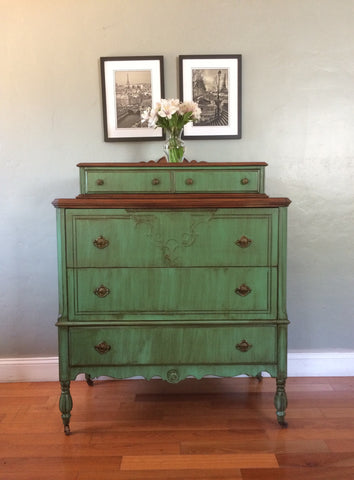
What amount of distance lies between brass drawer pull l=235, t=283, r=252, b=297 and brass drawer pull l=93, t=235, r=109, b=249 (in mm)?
745

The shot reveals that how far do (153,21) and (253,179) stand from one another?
1345 millimetres

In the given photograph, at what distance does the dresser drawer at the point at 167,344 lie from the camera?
2336 millimetres

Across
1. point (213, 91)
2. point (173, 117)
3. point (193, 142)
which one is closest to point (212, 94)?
point (213, 91)

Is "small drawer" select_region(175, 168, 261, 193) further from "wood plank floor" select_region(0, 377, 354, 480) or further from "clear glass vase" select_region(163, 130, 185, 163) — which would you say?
"wood plank floor" select_region(0, 377, 354, 480)

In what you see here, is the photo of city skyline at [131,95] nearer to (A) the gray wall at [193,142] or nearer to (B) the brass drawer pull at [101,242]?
(A) the gray wall at [193,142]

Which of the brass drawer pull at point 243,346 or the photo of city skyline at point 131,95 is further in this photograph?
the photo of city skyline at point 131,95

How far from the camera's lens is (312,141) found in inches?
118

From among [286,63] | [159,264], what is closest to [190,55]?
[286,63]

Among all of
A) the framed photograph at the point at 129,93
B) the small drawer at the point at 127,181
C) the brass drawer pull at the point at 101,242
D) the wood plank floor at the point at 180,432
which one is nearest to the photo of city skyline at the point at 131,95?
the framed photograph at the point at 129,93

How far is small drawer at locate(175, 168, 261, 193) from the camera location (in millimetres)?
2441

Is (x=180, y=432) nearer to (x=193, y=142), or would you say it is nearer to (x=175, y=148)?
(x=175, y=148)

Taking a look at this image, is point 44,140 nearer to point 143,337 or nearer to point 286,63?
point 143,337

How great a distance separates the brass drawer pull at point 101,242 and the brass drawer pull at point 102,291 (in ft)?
0.71

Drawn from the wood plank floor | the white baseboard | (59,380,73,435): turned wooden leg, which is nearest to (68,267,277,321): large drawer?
(59,380,73,435): turned wooden leg
